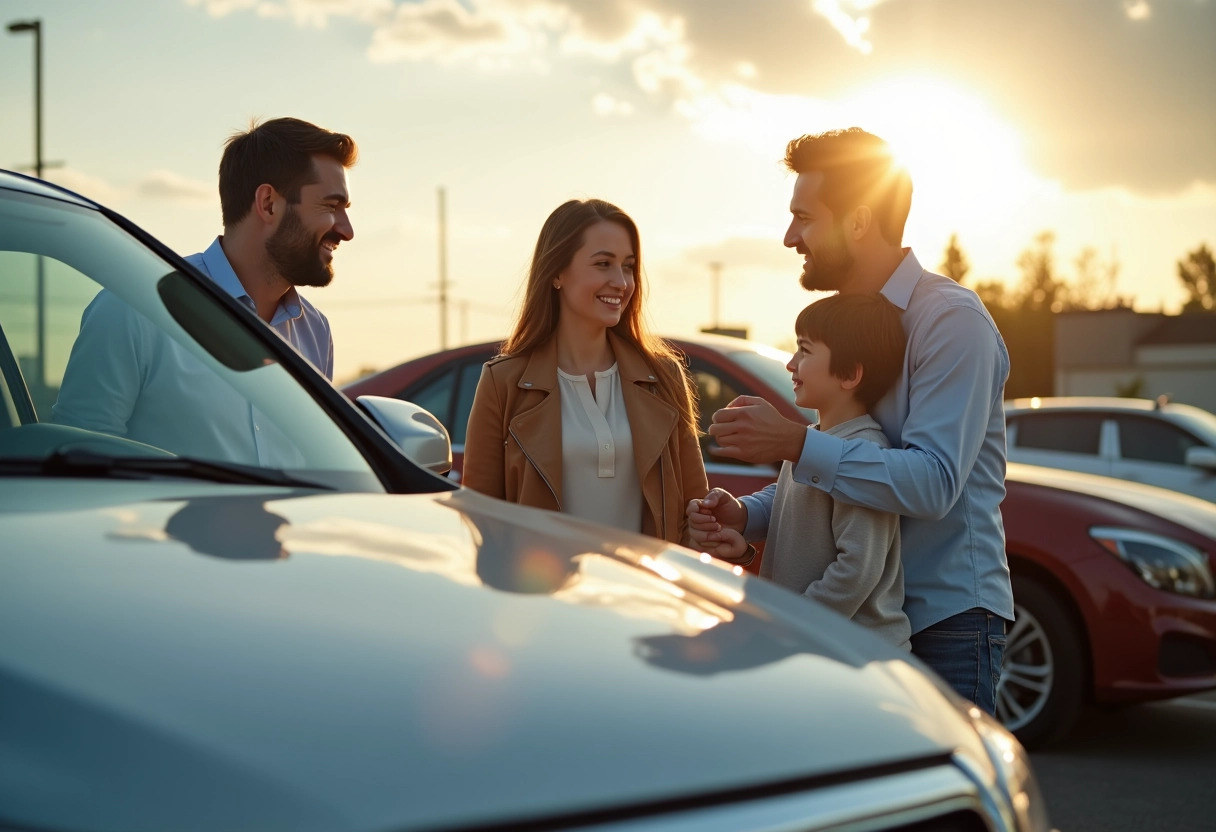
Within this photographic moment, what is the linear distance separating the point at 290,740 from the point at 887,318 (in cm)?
198

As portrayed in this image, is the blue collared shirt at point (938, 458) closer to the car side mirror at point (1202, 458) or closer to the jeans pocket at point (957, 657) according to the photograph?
the jeans pocket at point (957, 657)

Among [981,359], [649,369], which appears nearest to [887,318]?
[981,359]

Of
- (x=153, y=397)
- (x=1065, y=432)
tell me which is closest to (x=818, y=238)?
(x=153, y=397)

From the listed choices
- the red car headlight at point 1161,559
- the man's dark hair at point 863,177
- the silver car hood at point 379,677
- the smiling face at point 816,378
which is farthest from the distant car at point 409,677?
the red car headlight at point 1161,559

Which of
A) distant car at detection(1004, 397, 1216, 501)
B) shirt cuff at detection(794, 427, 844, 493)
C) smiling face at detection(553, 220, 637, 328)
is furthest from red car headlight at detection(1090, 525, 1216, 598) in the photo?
distant car at detection(1004, 397, 1216, 501)

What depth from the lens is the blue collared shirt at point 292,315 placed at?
386 centimetres

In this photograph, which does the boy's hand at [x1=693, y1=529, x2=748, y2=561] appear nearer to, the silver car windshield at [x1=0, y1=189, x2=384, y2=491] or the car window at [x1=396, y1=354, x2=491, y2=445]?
the silver car windshield at [x1=0, y1=189, x2=384, y2=491]

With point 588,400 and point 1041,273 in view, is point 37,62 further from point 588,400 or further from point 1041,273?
point 1041,273

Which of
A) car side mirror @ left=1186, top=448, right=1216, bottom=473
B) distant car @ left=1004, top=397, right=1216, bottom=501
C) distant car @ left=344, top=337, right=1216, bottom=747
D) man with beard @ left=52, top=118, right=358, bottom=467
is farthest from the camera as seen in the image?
distant car @ left=1004, top=397, right=1216, bottom=501

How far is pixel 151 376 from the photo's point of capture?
7.85 ft

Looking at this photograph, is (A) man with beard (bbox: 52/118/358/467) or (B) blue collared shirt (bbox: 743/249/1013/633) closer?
(B) blue collared shirt (bbox: 743/249/1013/633)

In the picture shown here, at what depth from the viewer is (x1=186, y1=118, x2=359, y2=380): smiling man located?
3976mm

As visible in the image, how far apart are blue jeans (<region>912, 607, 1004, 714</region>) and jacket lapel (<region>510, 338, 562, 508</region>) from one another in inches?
50.1

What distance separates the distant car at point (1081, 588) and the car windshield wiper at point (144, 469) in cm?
371
